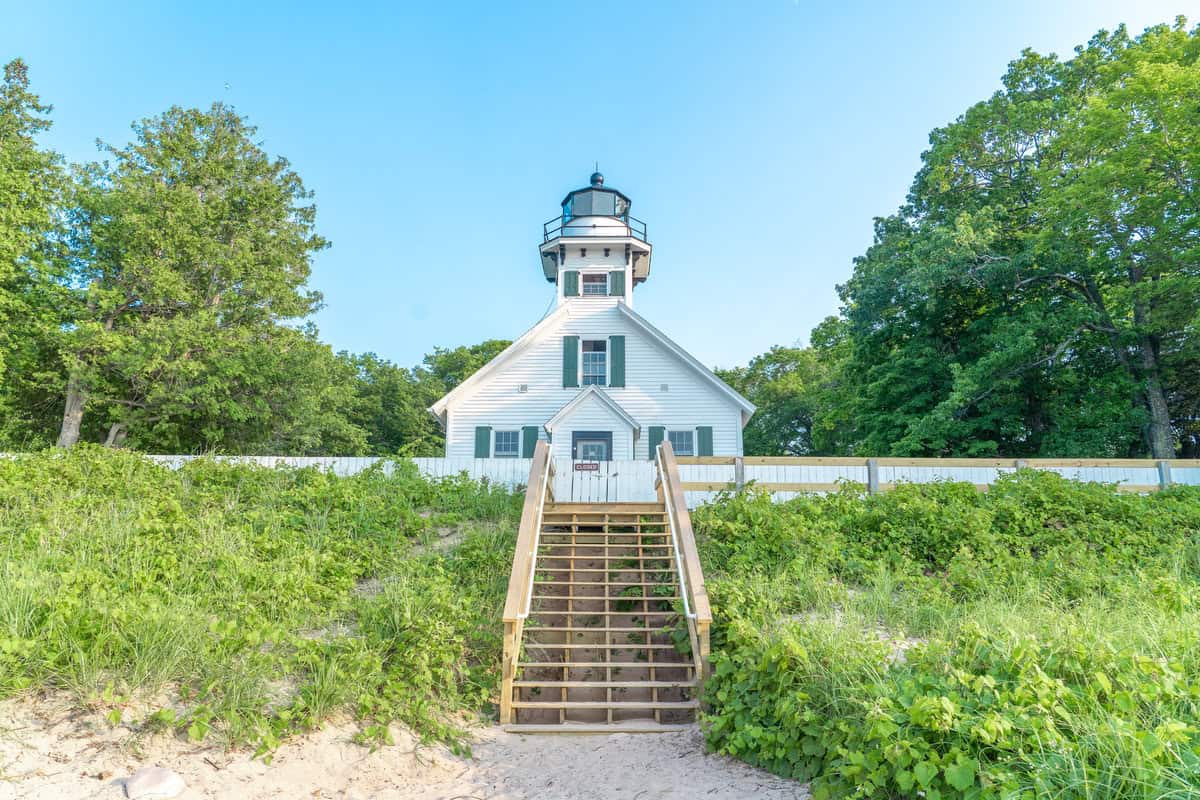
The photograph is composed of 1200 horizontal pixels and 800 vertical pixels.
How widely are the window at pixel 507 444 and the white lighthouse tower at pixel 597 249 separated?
414 cm

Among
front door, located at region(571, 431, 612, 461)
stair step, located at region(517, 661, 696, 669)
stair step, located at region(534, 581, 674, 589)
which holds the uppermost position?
front door, located at region(571, 431, 612, 461)

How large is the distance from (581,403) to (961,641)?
1225cm

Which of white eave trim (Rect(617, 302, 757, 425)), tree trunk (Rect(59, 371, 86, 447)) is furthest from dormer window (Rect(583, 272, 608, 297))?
tree trunk (Rect(59, 371, 86, 447))

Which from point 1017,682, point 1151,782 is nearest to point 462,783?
point 1017,682

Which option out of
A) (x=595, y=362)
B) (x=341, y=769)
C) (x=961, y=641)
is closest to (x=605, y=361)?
(x=595, y=362)

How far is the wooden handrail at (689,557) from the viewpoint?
19.4ft

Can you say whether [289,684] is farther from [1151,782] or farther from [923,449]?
[923,449]

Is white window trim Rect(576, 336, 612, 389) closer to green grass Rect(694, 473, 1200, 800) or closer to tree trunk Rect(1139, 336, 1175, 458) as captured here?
green grass Rect(694, 473, 1200, 800)

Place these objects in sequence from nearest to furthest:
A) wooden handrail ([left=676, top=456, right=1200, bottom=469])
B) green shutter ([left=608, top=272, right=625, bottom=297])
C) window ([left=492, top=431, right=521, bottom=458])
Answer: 1. wooden handrail ([left=676, top=456, right=1200, bottom=469])
2. window ([left=492, top=431, right=521, bottom=458])
3. green shutter ([left=608, top=272, right=625, bottom=297])

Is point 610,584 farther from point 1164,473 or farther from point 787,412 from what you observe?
point 787,412

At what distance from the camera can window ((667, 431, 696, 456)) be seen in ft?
54.9

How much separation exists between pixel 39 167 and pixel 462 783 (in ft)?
61.5

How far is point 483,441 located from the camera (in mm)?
16766

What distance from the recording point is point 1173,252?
50.4 feet
